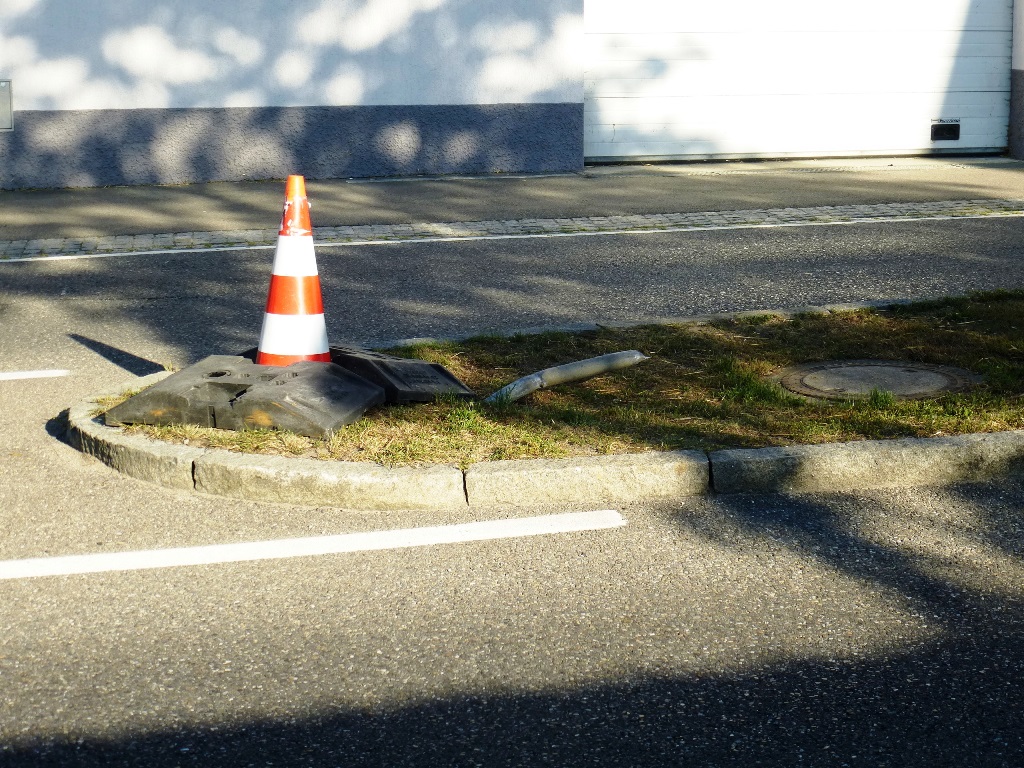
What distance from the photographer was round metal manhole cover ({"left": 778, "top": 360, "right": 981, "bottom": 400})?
5.16 meters

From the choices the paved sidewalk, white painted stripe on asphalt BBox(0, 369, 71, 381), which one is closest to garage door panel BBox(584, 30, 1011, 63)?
the paved sidewalk

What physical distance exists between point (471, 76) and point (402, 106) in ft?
2.57

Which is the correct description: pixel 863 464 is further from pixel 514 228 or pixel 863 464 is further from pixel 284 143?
pixel 284 143

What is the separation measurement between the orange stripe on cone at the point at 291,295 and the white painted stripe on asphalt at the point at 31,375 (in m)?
1.34

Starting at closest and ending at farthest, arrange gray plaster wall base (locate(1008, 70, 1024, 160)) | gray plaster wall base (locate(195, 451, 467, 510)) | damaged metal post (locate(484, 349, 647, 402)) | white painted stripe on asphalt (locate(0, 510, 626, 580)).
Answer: white painted stripe on asphalt (locate(0, 510, 626, 580))
gray plaster wall base (locate(195, 451, 467, 510))
damaged metal post (locate(484, 349, 647, 402))
gray plaster wall base (locate(1008, 70, 1024, 160))

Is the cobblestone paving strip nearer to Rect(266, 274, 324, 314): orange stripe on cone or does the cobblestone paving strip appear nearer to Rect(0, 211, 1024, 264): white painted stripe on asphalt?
Rect(0, 211, 1024, 264): white painted stripe on asphalt

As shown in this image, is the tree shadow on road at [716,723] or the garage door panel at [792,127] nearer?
the tree shadow on road at [716,723]

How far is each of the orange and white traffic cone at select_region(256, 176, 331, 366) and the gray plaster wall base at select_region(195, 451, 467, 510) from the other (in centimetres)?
92

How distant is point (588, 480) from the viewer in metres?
4.22

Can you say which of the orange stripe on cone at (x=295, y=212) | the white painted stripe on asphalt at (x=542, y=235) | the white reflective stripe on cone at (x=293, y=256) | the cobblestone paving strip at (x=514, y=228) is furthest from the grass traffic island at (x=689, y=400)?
the cobblestone paving strip at (x=514, y=228)

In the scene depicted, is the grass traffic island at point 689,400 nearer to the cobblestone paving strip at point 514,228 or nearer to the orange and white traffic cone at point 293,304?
the orange and white traffic cone at point 293,304

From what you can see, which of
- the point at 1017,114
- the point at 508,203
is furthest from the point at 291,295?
the point at 1017,114

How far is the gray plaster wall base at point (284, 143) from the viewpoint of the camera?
496 inches

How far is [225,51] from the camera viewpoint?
41.8 ft
